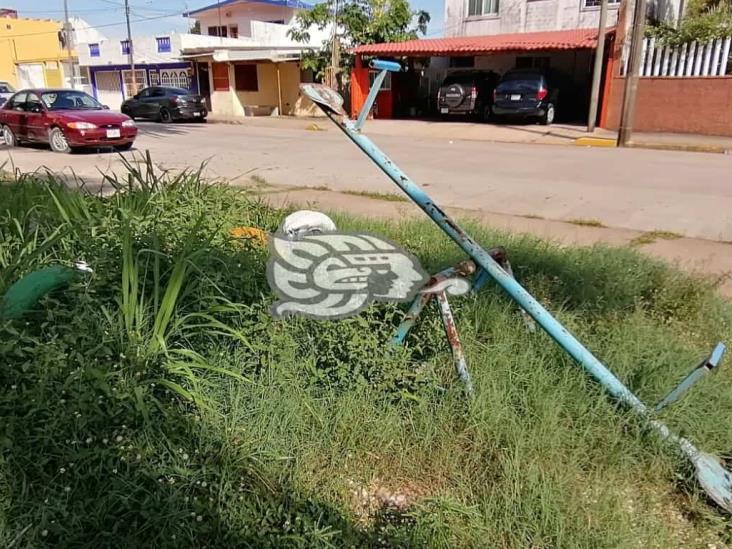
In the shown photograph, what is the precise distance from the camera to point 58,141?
44.3 feet

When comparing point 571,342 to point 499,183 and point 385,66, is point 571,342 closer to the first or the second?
point 385,66

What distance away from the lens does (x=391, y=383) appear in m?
2.64

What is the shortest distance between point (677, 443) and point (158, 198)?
12.0 feet

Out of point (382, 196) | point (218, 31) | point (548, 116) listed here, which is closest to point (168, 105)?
point (218, 31)

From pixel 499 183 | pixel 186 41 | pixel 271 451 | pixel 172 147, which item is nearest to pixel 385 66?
pixel 271 451

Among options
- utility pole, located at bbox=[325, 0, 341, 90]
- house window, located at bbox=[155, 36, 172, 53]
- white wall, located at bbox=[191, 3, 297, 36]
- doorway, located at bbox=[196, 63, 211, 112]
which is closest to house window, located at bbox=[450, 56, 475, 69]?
utility pole, located at bbox=[325, 0, 341, 90]

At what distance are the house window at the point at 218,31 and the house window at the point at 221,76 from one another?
327 inches

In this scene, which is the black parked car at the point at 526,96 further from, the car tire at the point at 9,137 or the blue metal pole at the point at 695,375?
the blue metal pole at the point at 695,375

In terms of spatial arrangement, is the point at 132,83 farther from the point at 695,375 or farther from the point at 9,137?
the point at 695,375

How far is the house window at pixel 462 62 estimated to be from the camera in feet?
82.7

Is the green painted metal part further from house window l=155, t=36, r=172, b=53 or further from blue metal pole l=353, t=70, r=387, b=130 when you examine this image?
house window l=155, t=36, r=172, b=53

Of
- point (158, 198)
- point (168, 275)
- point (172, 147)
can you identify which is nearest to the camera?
point (168, 275)

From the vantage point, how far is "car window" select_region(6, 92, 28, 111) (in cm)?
1445

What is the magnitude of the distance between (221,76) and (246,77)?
1342 millimetres
